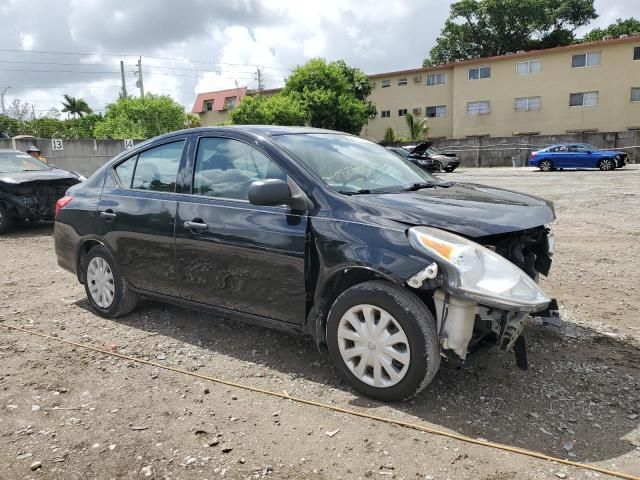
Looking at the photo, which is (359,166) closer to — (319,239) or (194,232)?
(319,239)

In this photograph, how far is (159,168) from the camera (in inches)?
177

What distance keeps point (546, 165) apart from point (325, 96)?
1645cm

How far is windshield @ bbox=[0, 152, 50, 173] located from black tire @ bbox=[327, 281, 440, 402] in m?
9.24

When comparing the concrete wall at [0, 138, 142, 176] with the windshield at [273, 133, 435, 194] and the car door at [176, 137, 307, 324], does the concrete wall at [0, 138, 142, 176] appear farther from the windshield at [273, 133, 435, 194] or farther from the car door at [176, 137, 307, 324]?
the windshield at [273, 133, 435, 194]

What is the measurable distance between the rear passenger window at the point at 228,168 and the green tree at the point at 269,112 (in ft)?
98.6

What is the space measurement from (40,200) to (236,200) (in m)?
7.30

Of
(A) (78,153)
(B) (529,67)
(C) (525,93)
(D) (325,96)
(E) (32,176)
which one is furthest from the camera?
(C) (525,93)

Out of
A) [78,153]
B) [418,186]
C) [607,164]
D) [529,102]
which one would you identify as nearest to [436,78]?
[529,102]

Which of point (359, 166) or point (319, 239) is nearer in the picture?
point (319, 239)

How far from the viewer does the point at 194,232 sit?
4.00 meters

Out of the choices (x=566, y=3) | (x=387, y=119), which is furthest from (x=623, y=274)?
(x=566, y=3)

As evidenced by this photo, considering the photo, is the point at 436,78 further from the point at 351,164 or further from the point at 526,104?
the point at 351,164

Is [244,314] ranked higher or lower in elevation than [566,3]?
lower

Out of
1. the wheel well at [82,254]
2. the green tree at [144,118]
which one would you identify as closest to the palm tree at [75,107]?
the green tree at [144,118]
